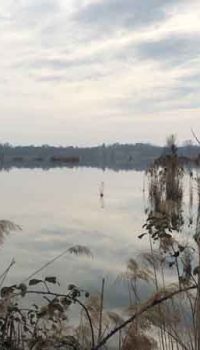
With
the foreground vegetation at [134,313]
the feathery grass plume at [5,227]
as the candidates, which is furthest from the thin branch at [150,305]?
the feathery grass plume at [5,227]

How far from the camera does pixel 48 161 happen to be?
12962 centimetres

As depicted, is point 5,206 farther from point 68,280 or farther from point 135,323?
point 135,323

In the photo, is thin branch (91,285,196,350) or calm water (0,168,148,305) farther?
calm water (0,168,148,305)

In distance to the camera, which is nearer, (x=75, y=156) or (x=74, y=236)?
(x=74, y=236)

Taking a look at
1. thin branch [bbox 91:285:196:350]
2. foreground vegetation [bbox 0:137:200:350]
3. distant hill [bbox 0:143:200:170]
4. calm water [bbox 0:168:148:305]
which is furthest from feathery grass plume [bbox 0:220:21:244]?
distant hill [bbox 0:143:200:170]

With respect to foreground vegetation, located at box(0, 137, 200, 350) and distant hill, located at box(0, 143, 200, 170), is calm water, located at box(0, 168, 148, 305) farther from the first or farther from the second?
distant hill, located at box(0, 143, 200, 170)

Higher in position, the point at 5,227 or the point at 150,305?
the point at 5,227

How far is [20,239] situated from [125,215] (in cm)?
734

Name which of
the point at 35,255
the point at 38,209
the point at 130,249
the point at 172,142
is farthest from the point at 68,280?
the point at 38,209

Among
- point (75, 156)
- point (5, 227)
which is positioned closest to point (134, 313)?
point (5, 227)

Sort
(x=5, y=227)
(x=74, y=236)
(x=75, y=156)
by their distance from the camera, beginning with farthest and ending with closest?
(x=75, y=156), (x=74, y=236), (x=5, y=227)

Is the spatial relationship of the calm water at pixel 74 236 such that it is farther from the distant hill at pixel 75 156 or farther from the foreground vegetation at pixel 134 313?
the distant hill at pixel 75 156

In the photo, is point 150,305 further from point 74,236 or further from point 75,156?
point 75,156

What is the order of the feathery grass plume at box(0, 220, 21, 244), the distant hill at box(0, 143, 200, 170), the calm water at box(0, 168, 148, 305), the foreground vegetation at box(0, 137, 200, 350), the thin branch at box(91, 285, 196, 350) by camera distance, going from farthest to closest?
1. the distant hill at box(0, 143, 200, 170)
2. the calm water at box(0, 168, 148, 305)
3. the feathery grass plume at box(0, 220, 21, 244)
4. the foreground vegetation at box(0, 137, 200, 350)
5. the thin branch at box(91, 285, 196, 350)
